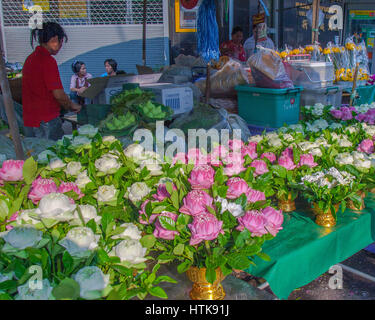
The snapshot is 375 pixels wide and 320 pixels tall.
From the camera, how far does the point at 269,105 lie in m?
3.33

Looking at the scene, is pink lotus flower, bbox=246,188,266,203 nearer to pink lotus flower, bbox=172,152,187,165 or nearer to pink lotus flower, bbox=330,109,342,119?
pink lotus flower, bbox=172,152,187,165

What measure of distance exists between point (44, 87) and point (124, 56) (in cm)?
602

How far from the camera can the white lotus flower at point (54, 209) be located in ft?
3.35

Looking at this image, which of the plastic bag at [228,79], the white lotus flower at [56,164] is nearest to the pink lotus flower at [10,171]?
the white lotus flower at [56,164]

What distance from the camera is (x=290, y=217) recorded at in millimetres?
1497

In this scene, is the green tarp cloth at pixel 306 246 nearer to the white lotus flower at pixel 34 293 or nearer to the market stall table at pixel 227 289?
the market stall table at pixel 227 289

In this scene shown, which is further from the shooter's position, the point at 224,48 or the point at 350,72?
the point at 224,48

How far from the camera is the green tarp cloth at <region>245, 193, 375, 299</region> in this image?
3.93 feet

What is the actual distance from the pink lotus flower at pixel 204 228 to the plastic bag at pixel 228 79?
2.94 metres

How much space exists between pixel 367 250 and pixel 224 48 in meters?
4.15

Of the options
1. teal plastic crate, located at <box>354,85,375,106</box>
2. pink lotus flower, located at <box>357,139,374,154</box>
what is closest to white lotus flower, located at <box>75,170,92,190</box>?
pink lotus flower, located at <box>357,139,374,154</box>

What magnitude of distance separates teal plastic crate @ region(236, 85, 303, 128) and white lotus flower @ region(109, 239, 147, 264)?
2.56 m
